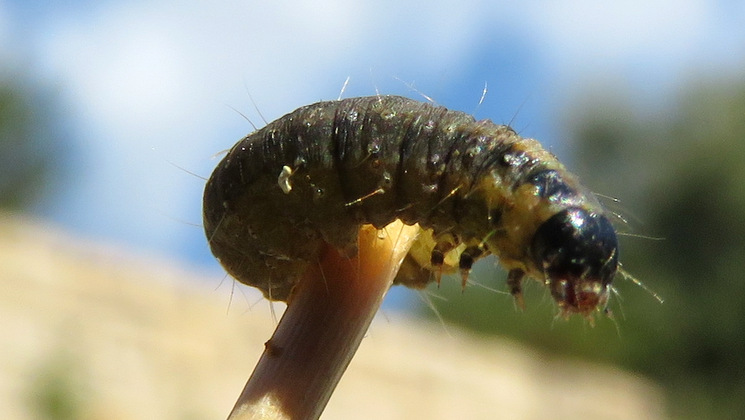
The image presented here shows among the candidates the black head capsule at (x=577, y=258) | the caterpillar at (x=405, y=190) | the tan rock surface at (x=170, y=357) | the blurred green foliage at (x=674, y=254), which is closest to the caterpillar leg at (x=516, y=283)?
the caterpillar at (x=405, y=190)

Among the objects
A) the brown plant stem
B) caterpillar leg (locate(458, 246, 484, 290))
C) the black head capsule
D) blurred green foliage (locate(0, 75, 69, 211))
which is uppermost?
the black head capsule

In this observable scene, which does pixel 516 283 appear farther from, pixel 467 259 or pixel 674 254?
pixel 674 254

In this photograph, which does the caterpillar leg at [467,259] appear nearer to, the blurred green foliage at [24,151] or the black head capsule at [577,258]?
the black head capsule at [577,258]

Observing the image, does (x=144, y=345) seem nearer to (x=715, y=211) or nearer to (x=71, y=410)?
(x=71, y=410)

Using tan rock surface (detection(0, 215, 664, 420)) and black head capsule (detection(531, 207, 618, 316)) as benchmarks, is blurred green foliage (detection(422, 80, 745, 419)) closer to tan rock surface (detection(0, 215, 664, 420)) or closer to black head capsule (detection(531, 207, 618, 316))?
tan rock surface (detection(0, 215, 664, 420))

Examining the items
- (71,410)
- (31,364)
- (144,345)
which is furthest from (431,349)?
(71,410)

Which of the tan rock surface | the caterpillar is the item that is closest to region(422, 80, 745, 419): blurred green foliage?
the tan rock surface
